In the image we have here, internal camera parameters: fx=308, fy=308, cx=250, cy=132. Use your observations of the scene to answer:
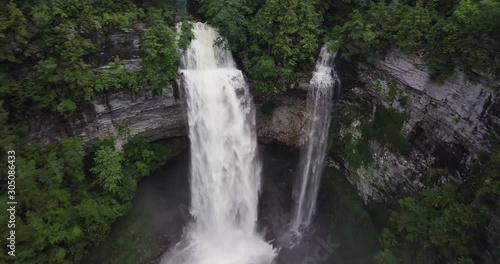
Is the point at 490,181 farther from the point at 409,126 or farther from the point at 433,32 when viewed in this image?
the point at 433,32

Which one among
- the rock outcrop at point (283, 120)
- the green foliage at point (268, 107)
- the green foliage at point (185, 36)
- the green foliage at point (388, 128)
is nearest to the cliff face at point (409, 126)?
the green foliage at point (388, 128)

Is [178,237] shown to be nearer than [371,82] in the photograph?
No

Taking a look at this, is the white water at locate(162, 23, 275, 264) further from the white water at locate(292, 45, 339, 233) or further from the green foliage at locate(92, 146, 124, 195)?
the green foliage at locate(92, 146, 124, 195)

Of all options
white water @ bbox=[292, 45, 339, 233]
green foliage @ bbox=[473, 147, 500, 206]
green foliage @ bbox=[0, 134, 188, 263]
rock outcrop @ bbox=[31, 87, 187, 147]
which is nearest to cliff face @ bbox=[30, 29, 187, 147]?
rock outcrop @ bbox=[31, 87, 187, 147]

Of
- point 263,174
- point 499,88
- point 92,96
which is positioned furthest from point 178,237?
point 499,88

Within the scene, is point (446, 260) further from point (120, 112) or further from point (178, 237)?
point (120, 112)

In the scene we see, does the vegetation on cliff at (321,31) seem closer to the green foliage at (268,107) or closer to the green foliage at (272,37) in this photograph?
the green foliage at (272,37)
